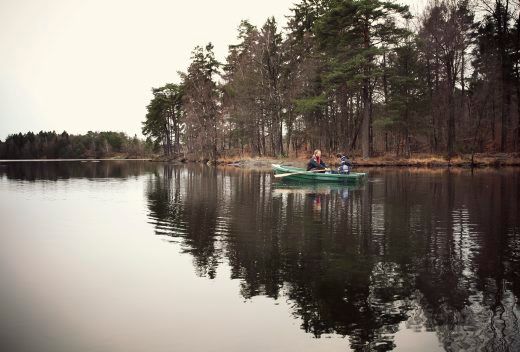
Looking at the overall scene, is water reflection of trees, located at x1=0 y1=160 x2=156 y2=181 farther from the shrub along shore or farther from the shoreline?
the shrub along shore

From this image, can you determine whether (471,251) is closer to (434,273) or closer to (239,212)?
(434,273)

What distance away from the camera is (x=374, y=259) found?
8.97 metres

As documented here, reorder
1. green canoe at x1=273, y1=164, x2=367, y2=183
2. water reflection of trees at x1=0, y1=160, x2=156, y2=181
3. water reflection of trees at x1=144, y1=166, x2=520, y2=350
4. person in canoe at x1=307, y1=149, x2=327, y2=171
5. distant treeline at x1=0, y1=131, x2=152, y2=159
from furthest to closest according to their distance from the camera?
distant treeline at x1=0, y1=131, x2=152, y2=159
water reflection of trees at x1=0, y1=160, x2=156, y2=181
person in canoe at x1=307, y1=149, x2=327, y2=171
green canoe at x1=273, y1=164, x2=367, y2=183
water reflection of trees at x1=144, y1=166, x2=520, y2=350

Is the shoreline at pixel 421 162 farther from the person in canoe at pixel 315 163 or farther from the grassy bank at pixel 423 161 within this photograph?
the person in canoe at pixel 315 163

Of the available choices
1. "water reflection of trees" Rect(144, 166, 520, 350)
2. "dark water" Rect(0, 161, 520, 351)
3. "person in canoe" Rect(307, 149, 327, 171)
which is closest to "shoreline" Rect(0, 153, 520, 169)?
"person in canoe" Rect(307, 149, 327, 171)

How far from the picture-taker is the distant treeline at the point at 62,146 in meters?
134

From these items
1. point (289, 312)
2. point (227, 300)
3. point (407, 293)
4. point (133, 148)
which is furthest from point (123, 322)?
point (133, 148)

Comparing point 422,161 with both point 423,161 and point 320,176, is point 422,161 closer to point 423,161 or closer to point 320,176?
point 423,161

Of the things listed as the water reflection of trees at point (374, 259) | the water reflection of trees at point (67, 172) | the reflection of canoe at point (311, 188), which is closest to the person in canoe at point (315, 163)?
the reflection of canoe at point (311, 188)

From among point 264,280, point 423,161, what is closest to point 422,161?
point 423,161

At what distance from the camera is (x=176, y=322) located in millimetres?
5996

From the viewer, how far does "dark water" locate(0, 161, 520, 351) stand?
5492 millimetres

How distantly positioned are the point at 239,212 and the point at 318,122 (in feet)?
131

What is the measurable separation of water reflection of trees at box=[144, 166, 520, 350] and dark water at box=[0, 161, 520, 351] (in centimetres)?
3
